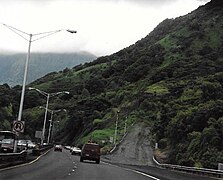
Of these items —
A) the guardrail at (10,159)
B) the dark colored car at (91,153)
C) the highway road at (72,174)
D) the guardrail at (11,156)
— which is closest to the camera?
the highway road at (72,174)

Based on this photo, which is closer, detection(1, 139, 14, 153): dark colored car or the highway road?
the highway road

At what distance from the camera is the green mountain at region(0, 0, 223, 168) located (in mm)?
67531

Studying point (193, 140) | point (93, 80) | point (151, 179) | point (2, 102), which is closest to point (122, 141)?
point (2, 102)

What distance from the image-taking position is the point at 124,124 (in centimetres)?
12038

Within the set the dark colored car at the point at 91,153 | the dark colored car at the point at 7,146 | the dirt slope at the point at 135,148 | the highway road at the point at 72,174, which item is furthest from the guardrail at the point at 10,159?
the dirt slope at the point at 135,148

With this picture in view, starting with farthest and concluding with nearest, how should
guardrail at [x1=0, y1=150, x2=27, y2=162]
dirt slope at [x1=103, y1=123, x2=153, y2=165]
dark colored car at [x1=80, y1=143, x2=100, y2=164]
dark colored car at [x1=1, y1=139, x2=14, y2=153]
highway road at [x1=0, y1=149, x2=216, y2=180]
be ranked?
dirt slope at [x1=103, y1=123, x2=153, y2=165]
dark colored car at [x1=1, y1=139, x2=14, y2=153]
dark colored car at [x1=80, y1=143, x2=100, y2=164]
guardrail at [x1=0, y1=150, x2=27, y2=162]
highway road at [x1=0, y1=149, x2=216, y2=180]

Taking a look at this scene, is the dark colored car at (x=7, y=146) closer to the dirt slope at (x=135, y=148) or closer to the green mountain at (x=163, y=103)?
the green mountain at (x=163, y=103)

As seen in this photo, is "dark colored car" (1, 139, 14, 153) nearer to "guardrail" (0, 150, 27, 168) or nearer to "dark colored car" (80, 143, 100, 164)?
"dark colored car" (80, 143, 100, 164)

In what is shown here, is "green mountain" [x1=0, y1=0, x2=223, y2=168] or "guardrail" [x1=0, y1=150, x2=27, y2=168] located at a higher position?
"green mountain" [x1=0, y1=0, x2=223, y2=168]

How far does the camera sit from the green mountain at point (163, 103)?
67531 mm

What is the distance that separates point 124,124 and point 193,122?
165ft

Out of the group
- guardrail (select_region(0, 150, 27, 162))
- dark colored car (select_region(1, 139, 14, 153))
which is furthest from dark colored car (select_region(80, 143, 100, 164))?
guardrail (select_region(0, 150, 27, 162))

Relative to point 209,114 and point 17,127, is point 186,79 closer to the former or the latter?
point 209,114

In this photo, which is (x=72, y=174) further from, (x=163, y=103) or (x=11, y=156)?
(x=163, y=103)
